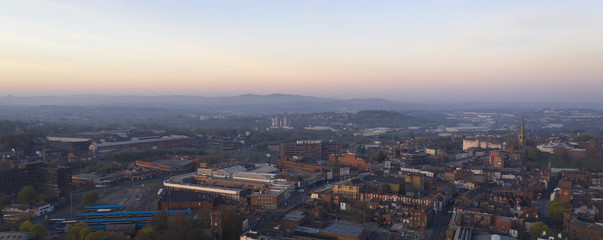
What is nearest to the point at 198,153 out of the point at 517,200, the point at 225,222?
the point at 225,222

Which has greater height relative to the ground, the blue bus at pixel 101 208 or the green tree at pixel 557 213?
the green tree at pixel 557 213

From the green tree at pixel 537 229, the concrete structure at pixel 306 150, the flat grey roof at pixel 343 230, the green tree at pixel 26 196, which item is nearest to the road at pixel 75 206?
the green tree at pixel 26 196

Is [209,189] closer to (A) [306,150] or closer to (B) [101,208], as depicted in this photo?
(B) [101,208]

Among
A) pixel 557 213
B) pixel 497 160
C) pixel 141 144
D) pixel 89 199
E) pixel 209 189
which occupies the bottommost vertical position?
pixel 141 144

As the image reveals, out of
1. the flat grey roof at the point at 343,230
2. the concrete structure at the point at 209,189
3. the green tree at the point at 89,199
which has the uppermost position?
the flat grey roof at the point at 343,230

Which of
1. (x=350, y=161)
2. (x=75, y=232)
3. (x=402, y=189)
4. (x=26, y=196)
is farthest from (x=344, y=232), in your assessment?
(x=350, y=161)

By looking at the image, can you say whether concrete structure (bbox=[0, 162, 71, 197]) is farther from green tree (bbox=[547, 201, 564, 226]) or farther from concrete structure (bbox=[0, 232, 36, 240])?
green tree (bbox=[547, 201, 564, 226])

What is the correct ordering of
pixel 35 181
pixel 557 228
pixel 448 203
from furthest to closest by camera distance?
pixel 35 181 < pixel 448 203 < pixel 557 228

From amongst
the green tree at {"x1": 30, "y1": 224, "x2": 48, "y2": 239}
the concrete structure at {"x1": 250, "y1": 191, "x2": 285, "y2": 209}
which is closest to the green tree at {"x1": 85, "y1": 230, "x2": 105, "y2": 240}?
the green tree at {"x1": 30, "y1": 224, "x2": 48, "y2": 239}

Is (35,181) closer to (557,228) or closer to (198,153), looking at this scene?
(198,153)

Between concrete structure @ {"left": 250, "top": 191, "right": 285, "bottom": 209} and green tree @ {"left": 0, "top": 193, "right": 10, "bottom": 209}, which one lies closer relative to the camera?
green tree @ {"left": 0, "top": 193, "right": 10, "bottom": 209}

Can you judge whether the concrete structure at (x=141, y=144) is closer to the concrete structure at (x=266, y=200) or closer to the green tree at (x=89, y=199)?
the green tree at (x=89, y=199)
